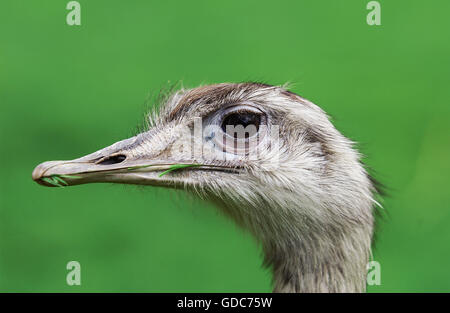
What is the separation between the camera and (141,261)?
14.7ft

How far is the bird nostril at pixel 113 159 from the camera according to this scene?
2336 mm

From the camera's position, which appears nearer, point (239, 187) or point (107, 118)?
point (239, 187)

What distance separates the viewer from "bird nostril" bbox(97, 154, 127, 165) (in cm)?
234

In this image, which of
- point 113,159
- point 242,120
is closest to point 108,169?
point 113,159

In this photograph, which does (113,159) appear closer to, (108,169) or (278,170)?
(108,169)

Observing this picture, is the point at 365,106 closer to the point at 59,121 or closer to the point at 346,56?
the point at 346,56

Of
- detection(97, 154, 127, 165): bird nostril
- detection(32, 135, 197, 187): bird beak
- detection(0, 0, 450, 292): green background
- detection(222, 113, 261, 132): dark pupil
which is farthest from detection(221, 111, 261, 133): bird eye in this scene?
detection(0, 0, 450, 292): green background

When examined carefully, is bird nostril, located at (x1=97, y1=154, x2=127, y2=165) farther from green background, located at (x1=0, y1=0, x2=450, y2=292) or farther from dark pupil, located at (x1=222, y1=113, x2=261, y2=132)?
green background, located at (x1=0, y1=0, x2=450, y2=292)

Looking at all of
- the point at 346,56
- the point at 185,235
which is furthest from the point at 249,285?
the point at 346,56

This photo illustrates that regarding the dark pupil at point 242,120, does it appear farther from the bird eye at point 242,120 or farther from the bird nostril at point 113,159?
the bird nostril at point 113,159

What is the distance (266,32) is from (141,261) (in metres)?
2.53

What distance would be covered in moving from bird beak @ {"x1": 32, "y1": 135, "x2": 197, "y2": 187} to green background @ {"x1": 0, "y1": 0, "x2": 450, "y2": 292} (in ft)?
5.72

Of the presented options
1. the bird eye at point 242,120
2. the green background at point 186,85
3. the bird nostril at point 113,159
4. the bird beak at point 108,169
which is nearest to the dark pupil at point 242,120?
the bird eye at point 242,120

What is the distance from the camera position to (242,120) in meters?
2.48
